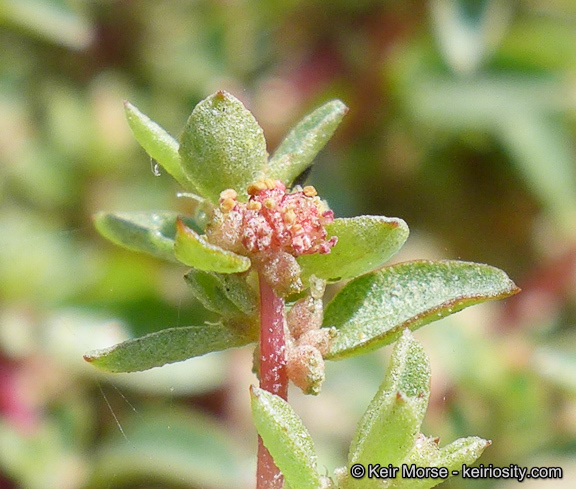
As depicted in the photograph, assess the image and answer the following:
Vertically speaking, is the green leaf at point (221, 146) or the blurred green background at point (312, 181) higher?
the blurred green background at point (312, 181)

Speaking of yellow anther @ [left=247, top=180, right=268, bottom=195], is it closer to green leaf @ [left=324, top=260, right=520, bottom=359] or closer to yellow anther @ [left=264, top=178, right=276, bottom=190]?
yellow anther @ [left=264, top=178, right=276, bottom=190]

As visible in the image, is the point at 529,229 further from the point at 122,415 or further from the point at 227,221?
the point at 227,221

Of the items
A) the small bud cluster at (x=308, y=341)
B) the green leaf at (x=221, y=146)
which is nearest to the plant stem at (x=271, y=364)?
the small bud cluster at (x=308, y=341)

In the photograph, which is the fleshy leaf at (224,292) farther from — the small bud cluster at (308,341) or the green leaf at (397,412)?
the green leaf at (397,412)

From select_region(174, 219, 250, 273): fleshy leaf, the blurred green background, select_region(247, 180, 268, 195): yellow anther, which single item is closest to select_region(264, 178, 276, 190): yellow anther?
select_region(247, 180, 268, 195): yellow anther

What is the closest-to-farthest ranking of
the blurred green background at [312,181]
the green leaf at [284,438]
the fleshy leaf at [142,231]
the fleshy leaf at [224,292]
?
the green leaf at [284,438], the fleshy leaf at [224,292], the fleshy leaf at [142,231], the blurred green background at [312,181]

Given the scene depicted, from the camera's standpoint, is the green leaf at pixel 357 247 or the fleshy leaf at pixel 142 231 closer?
the green leaf at pixel 357 247

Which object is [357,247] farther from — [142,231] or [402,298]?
[142,231]
